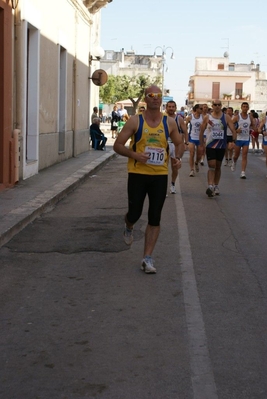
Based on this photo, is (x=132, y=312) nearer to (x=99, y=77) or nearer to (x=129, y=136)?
(x=129, y=136)

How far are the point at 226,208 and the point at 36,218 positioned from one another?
334cm

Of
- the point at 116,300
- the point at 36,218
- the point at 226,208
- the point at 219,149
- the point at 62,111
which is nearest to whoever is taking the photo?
the point at 116,300

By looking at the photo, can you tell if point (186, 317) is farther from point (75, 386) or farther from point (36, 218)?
point (36, 218)

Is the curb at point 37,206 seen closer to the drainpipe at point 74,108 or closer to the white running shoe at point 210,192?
the white running shoe at point 210,192

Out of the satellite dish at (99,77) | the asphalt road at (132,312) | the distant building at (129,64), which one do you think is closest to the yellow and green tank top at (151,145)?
the asphalt road at (132,312)

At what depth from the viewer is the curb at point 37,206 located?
9359mm

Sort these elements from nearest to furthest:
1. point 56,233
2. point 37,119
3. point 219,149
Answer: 1. point 56,233
2. point 219,149
3. point 37,119

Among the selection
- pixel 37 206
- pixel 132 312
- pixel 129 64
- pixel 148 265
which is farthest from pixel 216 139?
pixel 129 64

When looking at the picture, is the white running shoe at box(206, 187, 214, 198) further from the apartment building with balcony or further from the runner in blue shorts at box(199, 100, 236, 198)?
the apartment building with balcony

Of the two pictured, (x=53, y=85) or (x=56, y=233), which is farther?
(x=53, y=85)

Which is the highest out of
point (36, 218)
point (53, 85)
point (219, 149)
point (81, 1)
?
point (81, 1)

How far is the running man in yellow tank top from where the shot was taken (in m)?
7.24

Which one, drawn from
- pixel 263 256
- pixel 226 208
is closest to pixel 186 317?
pixel 263 256

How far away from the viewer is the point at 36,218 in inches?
431
